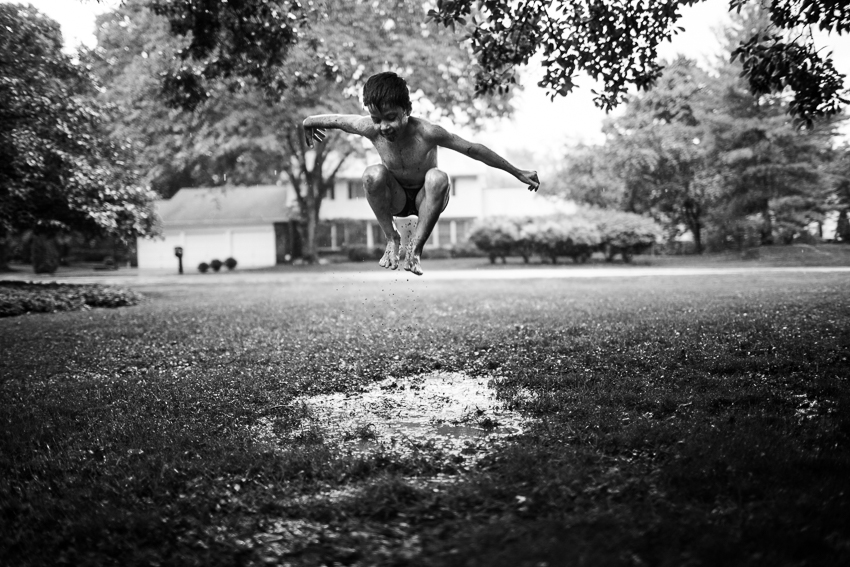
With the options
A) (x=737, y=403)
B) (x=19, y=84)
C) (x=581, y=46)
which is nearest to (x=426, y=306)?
(x=581, y=46)

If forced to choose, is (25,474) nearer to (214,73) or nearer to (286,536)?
(286,536)

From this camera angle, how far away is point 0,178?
14695mm

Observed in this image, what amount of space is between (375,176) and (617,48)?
5.93m

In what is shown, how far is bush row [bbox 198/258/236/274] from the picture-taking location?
3697 centimetres

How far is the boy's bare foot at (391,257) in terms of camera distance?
19.4 ft

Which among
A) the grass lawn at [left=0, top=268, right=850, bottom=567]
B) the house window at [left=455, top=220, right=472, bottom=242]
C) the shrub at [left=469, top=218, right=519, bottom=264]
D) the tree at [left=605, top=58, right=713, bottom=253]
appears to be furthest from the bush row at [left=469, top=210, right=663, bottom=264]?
the grass lawn at [left=0, top=268, right=850, bottom=567]

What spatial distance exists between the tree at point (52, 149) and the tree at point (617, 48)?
1097 cm

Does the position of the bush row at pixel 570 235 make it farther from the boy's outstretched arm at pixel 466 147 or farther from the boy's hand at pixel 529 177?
the boy's outstretched arm at pixel 466 147

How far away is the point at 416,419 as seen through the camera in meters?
5.14

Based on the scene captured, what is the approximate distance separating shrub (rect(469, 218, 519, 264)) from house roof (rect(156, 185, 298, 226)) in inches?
594

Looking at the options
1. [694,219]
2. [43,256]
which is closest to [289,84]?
[694,219]

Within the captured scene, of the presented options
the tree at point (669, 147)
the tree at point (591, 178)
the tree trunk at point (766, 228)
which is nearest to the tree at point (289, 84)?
the tree at point (669, 147)

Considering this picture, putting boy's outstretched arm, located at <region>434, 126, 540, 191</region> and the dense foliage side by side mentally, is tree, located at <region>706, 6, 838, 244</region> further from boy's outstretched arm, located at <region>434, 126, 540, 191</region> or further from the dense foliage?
boy's outstretched arm, located at <region>434, 126, 540, 191</region>

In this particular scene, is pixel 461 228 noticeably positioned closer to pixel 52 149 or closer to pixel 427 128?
pixel 52 149
